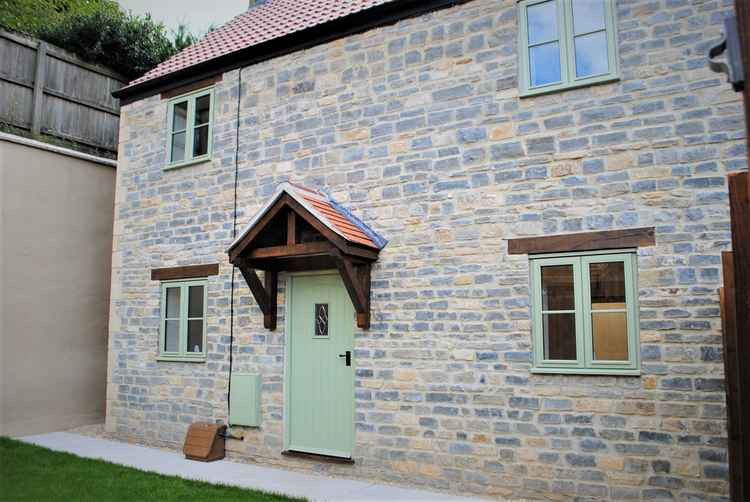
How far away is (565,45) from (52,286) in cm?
869

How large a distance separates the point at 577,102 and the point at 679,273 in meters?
1.99

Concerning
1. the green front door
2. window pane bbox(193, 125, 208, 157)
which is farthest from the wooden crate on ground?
window pane bbox(193, 125, 208, 157)

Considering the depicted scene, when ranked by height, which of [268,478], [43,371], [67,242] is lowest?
[268,478]

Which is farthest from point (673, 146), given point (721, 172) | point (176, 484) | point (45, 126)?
point (45, 126)

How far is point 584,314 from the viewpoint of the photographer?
638cm

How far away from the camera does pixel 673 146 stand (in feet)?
20.3

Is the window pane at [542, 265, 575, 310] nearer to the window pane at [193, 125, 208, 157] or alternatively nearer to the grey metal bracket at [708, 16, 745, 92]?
the grey metal bracket at [708, 16, 745, 92]

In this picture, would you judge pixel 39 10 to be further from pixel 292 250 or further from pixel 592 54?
pixel 592 54

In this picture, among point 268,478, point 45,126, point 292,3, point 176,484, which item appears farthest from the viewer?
point 45,126

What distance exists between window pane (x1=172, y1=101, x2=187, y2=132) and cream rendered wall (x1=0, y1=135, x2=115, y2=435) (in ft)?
7.52

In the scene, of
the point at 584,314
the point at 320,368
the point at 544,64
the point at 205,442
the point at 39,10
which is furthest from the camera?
the point at 39,10

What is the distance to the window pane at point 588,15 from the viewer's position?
6668mm

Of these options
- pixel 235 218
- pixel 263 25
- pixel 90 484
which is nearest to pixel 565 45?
pixel 235 218

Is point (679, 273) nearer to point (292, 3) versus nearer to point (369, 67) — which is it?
point (369, 67)
